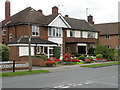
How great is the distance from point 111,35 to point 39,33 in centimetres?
2722

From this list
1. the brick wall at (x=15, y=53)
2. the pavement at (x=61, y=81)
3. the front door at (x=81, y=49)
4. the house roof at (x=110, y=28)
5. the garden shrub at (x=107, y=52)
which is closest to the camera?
the pavement at (x=61, y=81)

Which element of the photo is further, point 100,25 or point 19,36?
point 100,25

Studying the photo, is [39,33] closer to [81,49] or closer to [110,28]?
[81,49]

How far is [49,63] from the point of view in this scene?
2648cm

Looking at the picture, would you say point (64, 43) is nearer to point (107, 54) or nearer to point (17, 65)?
point (107, 54)

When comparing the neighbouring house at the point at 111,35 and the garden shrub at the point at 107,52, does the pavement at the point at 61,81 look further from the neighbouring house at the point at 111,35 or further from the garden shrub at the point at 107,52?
the neighbouring house at the point at 111,35

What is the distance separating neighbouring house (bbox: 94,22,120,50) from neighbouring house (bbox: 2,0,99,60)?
1439cm

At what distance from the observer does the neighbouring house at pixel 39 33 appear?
107 feet

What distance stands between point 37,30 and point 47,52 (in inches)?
169

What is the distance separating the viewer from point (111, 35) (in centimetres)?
5706

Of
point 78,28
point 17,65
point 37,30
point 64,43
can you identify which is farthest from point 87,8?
point 17,65

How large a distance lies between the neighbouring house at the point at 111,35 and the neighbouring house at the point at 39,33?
14.4 m

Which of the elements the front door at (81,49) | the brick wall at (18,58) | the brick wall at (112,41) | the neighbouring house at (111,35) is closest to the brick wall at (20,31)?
the brick wall at (18,58)

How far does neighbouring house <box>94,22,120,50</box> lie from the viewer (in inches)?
2213
